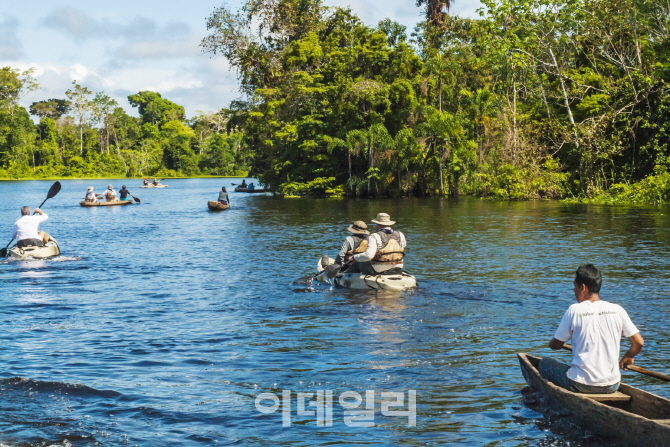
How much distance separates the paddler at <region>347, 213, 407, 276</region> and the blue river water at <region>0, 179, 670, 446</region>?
67 centimetres

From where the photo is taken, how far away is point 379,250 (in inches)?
596

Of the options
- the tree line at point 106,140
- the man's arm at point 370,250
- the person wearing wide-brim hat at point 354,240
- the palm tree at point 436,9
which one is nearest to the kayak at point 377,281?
the person wearing wide-brim hat at point 354,240

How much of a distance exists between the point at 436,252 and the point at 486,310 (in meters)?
8.64

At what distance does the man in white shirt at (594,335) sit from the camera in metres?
6.89

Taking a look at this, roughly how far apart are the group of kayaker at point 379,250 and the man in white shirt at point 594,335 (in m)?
7.71

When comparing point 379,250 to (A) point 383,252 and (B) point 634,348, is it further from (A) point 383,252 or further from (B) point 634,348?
(B) point 634,348

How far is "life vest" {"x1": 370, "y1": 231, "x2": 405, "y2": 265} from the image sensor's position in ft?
49.2

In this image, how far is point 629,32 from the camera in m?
43.1

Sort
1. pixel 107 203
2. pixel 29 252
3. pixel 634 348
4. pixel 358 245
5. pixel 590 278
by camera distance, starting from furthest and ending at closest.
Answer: pixel 107 203, pixel 29 252, pixel 358 245, pixel 634 348, pixel 590 278

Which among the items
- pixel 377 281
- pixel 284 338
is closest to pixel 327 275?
pixel 377 281

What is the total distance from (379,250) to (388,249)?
21 centimetres

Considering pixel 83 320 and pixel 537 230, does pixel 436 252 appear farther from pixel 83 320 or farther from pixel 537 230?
pixel 83 320

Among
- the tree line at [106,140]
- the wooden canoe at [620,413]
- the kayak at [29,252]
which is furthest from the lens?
the tree line at [106,140]

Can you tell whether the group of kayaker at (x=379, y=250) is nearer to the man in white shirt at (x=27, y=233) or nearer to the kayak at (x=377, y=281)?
the kayak at (x=377, y=281)
